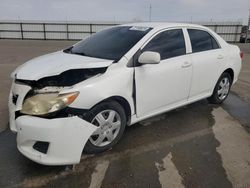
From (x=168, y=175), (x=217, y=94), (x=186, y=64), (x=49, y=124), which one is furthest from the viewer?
(x=217, y=94)

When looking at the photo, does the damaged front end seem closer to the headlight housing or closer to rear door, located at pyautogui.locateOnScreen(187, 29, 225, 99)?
the headlight housing

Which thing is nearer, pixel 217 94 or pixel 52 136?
pixel 52 136

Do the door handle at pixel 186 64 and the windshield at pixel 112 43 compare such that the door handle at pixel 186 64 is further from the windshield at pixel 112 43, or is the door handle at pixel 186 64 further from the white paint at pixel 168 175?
the white paint at pixel 168 175

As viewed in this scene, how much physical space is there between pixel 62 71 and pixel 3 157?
1321mm

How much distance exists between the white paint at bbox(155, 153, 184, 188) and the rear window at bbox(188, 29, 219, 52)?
6.69ft

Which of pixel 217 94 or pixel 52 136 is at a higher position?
pixel 52 136

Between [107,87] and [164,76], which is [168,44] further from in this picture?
[107,87]

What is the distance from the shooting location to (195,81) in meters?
4.23

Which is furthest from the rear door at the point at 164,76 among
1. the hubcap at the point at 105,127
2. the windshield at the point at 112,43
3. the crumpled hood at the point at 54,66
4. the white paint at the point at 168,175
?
the white paint at the point at 168,175

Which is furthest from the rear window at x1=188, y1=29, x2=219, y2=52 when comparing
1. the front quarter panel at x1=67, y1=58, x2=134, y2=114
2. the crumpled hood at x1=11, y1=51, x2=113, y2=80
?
the crumpled hood at x1=11, y1=51, x2=113, y2=80

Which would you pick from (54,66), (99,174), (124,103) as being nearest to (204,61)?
(124,103)

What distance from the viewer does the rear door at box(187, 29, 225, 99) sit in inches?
166

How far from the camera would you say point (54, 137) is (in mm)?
2551

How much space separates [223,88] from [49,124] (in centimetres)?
379
